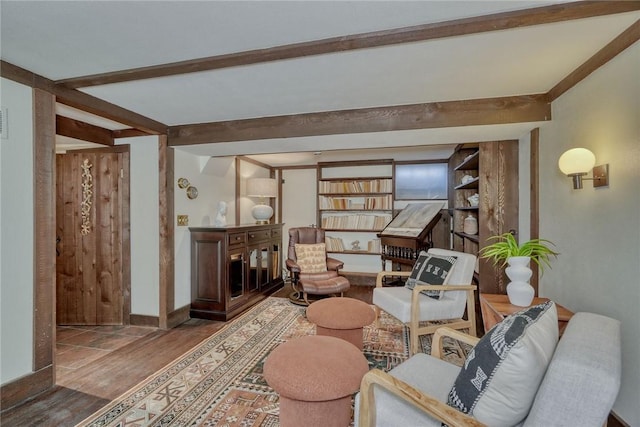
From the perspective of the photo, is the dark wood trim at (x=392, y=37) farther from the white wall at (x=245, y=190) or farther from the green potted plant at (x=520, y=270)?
the white wall at (x=245, y=190)

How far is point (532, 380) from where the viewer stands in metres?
1.05

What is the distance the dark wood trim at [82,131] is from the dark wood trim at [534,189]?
4.37 metres

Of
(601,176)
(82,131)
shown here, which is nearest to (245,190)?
(82,131)

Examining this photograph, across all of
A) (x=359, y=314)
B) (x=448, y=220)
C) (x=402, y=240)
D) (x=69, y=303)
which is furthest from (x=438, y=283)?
(x=69, y=303)

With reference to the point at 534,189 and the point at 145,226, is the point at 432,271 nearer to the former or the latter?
the point at 534,189

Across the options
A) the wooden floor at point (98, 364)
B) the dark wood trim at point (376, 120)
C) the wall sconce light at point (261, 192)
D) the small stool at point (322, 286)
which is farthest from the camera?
the wall sconce light at point (261, 192)

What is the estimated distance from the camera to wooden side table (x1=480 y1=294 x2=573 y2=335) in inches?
76.2

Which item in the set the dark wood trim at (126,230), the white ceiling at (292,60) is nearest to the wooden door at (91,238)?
the dark wood trim at (126,230)

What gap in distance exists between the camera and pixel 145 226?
10.9ft

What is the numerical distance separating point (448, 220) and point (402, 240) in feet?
3.73

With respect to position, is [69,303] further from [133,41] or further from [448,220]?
[448,220]

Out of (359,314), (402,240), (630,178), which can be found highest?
(630,178)

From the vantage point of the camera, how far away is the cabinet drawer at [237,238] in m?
3.59

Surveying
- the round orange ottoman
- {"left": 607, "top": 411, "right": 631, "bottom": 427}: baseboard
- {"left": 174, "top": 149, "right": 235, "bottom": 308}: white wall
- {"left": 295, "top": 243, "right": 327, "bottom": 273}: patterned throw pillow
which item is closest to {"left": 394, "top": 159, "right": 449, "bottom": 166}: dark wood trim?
{"left": 295, "top": 243, "right": 327, "bottom": 273}: patterned throw pillow
